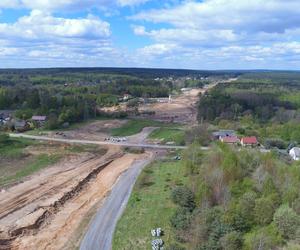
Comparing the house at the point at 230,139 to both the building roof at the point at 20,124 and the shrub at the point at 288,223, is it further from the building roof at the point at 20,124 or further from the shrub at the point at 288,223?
the building roof at the point at 20,124

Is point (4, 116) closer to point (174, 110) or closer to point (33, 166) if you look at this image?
point (33, 166)

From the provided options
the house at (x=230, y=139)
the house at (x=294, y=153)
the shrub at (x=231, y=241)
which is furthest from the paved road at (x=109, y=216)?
the house at (x=294, y=153)

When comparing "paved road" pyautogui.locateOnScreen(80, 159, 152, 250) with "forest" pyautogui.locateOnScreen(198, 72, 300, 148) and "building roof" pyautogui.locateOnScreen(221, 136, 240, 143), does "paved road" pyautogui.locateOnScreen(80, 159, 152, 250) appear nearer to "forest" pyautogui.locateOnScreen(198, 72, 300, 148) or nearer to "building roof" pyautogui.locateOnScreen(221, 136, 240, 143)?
"building roof" pyautogui.locateOnScreen(221, 136, 240, 143)

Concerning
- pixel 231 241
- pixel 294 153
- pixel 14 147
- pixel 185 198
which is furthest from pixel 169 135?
pixel 231 241

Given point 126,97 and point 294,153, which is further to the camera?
point 126,97

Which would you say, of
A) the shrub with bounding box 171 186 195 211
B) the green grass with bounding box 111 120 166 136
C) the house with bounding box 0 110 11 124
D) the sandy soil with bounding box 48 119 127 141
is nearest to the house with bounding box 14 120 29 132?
the house with bounding box 0 110 11 124

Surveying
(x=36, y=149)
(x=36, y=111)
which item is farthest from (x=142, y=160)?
(x=36, y=111)
